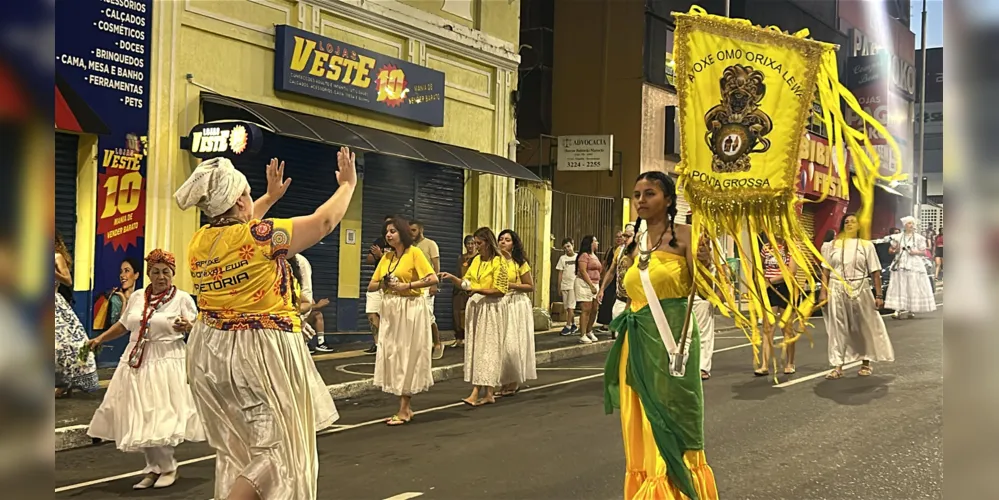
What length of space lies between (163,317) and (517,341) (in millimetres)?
5030

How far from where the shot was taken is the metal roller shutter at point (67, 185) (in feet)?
35.6

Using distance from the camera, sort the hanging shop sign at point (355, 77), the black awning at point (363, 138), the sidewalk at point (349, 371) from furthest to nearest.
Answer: the hanging shop sign at point (355, 77)
the black awning at point (363, 138)
the sidewalk at point (349, 371)

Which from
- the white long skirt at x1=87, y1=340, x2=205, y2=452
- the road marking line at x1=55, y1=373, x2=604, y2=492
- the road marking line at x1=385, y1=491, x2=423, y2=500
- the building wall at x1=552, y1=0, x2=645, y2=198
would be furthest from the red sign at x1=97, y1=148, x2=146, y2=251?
the building wall at x1=552, y1=0, x2=645, y2=198

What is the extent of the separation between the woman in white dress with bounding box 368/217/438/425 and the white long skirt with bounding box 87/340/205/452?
2.70 metres

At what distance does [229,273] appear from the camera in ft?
14.1

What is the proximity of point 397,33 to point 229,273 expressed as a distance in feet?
41.9

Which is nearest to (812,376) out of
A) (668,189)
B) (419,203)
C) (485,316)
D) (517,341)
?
(517,341)

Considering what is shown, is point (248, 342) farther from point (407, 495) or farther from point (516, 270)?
point (516, 270)

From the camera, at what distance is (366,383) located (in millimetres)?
11352

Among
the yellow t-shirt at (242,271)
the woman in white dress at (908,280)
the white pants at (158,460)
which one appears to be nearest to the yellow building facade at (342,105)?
the white pants at (158,460)

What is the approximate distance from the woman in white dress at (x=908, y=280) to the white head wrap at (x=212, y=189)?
57.4 feet

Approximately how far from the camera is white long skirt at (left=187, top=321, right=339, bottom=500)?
419 centimetres

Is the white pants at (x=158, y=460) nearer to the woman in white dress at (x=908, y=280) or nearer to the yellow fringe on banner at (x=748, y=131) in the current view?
the yellow fringe on banner at (x=748, y=131)

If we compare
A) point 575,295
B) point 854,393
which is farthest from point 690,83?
point 575,295
